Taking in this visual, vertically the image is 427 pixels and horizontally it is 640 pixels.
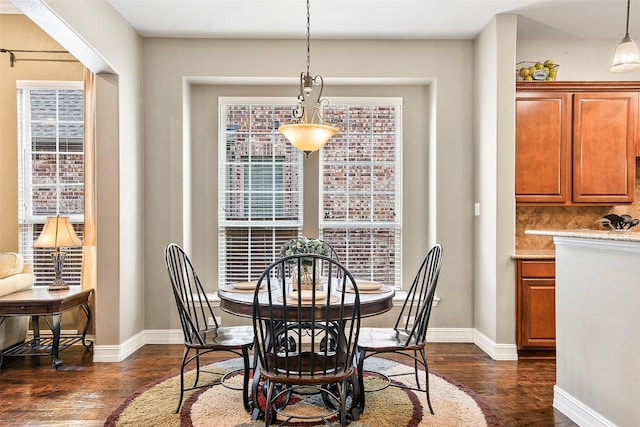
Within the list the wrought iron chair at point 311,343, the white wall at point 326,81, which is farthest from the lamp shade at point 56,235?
the wrought iron chair at point 311,343

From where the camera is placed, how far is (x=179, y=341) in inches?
185

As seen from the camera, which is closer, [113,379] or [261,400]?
[261,400]

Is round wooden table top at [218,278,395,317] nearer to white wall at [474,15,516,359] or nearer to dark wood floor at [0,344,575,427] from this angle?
dark wood floor at [0,344,575,427]

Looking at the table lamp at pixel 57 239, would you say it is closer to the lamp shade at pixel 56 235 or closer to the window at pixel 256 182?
the lamp shade at pixel 56 235

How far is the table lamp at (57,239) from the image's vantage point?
13.5 feet

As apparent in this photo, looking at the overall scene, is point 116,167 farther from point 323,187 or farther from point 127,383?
point 323,187

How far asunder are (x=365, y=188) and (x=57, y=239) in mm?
2897

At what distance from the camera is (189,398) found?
3.21 meters

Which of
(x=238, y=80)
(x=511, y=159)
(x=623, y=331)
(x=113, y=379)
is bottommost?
(x=113, y=379)

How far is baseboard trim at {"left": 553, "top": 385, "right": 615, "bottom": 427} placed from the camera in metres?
2.63

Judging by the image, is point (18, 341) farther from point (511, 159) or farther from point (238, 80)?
point (511, 159)

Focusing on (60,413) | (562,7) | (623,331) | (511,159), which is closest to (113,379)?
(60,413)

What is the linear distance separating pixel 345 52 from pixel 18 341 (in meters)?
4.02

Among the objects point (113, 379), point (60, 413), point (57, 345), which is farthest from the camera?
point (57, 345)
